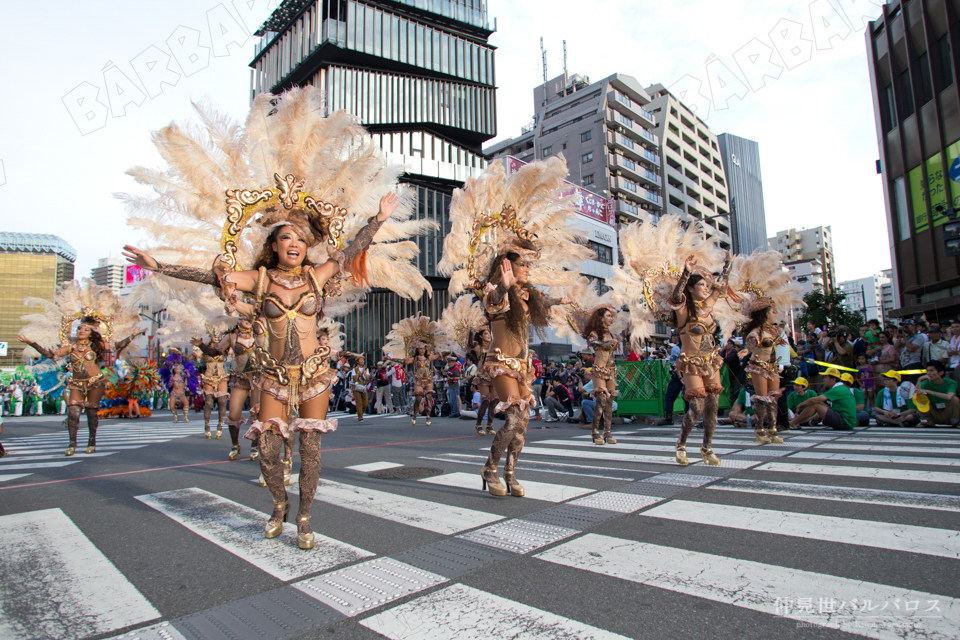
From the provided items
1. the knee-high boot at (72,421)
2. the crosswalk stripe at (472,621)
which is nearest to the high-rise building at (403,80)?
the knee-high boot at (72,421)

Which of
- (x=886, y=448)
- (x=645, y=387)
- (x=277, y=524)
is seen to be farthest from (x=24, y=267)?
(x=886, y=448)

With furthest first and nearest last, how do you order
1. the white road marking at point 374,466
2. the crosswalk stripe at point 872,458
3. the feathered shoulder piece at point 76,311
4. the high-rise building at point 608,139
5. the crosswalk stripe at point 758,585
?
1. the high-rise building at point 608,139
2. the feathered shoulder piece at point 76,311
3. the white road marking at point 374,466
4. the crosswalk stripe at point 872,458
5. the crosswalk stripe at point 758,585

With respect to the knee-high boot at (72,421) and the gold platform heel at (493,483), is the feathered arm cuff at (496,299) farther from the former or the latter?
the knee-high boot at (72,421)

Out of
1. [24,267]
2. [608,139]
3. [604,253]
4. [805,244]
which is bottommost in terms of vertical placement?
[24,267]

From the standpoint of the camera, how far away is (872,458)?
627 centimetres

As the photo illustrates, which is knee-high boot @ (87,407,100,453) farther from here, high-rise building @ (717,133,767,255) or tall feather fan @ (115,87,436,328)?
high-rise building @ (717,133,767,255)

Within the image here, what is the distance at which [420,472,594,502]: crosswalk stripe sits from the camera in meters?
4.69

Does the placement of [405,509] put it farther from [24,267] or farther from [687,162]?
[687,162]

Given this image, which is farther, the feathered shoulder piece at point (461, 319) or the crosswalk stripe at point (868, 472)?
the feathered shoulder piece at point (461, 319)

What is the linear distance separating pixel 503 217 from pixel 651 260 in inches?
129

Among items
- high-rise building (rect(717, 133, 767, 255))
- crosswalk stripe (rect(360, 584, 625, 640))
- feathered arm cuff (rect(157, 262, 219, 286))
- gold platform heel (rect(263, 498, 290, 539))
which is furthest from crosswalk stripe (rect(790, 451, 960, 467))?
high-rise building (rect(717, 133, 767, 255))

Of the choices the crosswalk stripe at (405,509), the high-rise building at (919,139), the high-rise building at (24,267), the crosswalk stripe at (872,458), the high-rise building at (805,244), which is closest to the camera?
the crosswalk stripe at (405,509)

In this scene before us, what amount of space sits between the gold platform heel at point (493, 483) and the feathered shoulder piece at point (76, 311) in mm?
7732

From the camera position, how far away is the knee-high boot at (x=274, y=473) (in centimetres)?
364
